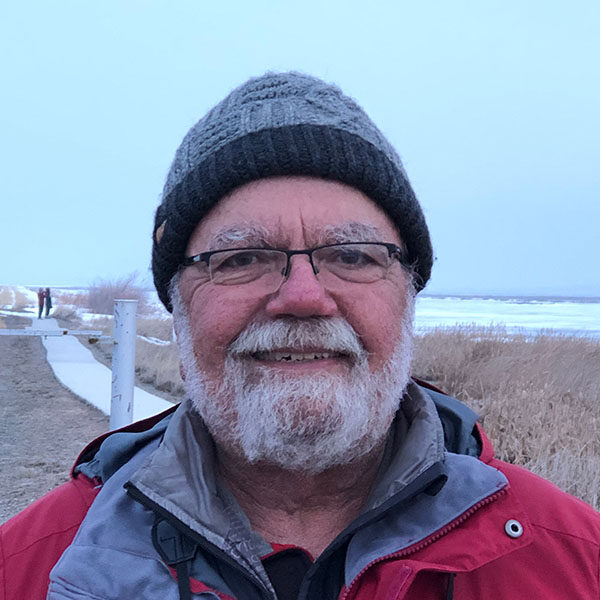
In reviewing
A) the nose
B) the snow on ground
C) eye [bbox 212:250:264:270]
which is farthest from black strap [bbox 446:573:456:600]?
the snow on ground

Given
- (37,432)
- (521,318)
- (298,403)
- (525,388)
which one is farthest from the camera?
(521,318)

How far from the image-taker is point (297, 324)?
1.48m

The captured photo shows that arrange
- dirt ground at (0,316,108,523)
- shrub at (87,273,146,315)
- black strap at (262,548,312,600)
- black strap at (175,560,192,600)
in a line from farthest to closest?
shrub at (87,273,146,315)
dirt ground at (0,316,108,523)
black strap at (262,548,312,600)
black strap at (175,560,192,600)

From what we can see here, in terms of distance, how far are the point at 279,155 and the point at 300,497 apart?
0.99 metres

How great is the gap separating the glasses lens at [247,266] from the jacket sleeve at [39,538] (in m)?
0.72

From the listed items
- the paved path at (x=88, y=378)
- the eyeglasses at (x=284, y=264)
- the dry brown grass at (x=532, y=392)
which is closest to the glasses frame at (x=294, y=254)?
the eyeglasses at (x=284, y=264)

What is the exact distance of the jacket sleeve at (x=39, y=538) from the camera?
1419 mm

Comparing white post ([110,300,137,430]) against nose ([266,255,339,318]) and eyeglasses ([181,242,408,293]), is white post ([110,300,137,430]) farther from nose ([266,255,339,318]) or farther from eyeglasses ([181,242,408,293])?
nose ([266,255,339,318])

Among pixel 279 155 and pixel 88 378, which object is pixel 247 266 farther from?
pixel 88 378

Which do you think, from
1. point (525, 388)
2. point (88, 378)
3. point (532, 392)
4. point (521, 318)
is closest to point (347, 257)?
point (532, 392)

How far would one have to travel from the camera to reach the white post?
4.54m

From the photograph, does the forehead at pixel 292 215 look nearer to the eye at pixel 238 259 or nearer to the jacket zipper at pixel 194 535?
the eye at pixel 238 259

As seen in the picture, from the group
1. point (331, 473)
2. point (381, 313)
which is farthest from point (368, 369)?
point (331, 473)

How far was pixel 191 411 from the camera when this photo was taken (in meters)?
1.75
